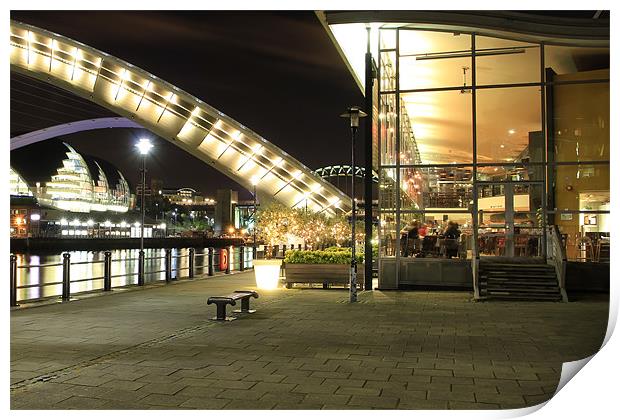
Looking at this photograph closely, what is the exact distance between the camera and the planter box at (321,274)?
62.4 ft

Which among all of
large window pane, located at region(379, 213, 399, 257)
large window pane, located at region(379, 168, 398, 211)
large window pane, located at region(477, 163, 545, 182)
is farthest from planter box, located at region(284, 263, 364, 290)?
large window pane, located at region(477, 163, 545, 182)

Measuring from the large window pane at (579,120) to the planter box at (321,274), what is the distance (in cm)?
743

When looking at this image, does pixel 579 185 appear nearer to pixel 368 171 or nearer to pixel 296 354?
pixel 368 171

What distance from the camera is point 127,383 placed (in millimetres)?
7453

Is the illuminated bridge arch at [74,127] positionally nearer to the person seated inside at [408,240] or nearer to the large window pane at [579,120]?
the person seated inside at [408,240]

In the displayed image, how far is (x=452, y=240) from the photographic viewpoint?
65.8ft

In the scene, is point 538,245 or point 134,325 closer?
point 134,325

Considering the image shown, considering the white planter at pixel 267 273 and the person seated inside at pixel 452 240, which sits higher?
the person seated inside at pixel 452 240

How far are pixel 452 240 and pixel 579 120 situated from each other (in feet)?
18.0

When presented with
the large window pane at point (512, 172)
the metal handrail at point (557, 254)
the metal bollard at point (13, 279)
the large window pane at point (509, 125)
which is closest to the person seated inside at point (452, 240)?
the large window pane at point (512, 172)

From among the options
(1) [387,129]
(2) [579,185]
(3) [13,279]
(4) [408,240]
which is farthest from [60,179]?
(2) [579,185]
